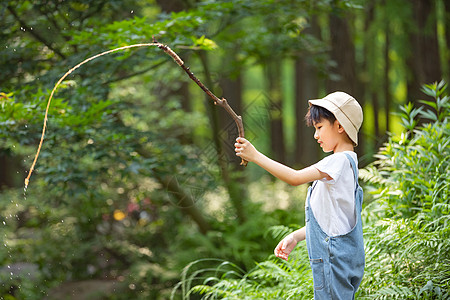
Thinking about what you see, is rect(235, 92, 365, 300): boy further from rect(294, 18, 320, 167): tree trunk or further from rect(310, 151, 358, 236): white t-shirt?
rect(294, 18, 320, 167): tree trunk

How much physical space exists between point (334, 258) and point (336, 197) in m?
0.30

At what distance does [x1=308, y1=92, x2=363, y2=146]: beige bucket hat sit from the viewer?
2465 millimetres

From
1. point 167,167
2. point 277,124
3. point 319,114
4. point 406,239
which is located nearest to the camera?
point 319,114

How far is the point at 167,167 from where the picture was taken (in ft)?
19.5

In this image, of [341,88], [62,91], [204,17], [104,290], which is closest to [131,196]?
[104,290]

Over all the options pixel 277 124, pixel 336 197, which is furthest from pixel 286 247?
pixel 277 124

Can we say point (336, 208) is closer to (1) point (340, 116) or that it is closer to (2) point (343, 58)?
(1) point (340, 116)

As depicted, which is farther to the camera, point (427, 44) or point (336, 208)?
point (427, 44)

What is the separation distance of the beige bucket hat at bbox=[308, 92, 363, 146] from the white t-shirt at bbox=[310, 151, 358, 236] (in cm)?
13

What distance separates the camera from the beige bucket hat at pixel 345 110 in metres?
2.46

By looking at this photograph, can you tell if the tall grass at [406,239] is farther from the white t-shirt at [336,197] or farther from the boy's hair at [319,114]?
the boy's hair at [319,114]

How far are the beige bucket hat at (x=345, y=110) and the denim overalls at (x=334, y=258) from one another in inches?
5.9

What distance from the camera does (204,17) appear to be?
5.16 meters

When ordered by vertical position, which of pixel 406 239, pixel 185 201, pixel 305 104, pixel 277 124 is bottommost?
pixel 277 124
